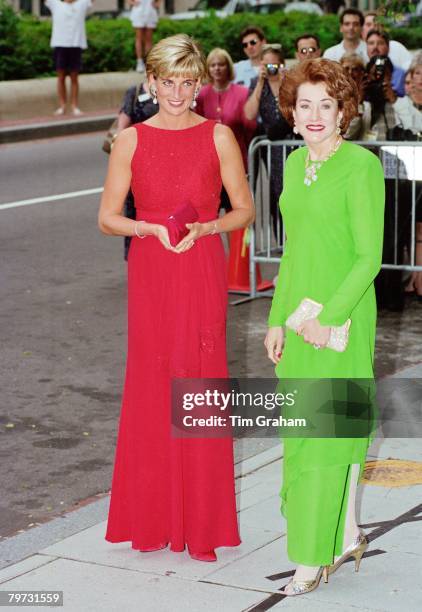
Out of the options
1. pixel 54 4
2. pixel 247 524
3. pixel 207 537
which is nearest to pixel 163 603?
pixel 207 537

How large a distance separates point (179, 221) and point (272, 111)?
583cm

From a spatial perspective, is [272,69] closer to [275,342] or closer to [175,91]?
[175,91]

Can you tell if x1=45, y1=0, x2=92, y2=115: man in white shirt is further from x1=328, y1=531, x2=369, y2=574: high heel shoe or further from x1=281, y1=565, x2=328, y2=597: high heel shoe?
x1=281, y1=565, x2=328, y2=597: high heel shoe

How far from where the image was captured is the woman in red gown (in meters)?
5.39

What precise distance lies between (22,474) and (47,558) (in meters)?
1.55

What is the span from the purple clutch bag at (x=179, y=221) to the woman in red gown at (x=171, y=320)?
0.09 meters

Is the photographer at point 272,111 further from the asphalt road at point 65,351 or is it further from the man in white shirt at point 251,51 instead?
the man in white shirt at point 251,51

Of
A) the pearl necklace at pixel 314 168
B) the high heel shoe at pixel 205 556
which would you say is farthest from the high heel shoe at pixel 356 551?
the pearl necklace at pixel 314 168

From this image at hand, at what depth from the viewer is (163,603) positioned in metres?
4.92

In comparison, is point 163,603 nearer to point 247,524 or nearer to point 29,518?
point 247,524

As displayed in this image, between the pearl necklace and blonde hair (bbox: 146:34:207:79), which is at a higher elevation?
blonde hair (bbox: 146:34:207:79)

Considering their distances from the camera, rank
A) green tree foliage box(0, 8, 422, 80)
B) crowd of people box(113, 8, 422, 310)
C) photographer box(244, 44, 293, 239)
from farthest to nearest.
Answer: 1. green tree foliage box(0, 8, 422, 80)
2. photographer box(244, 44, 293, 239)
3. crowd of people box(113, 8, 422, 310)

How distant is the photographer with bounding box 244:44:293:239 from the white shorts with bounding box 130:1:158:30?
1476 centimetres

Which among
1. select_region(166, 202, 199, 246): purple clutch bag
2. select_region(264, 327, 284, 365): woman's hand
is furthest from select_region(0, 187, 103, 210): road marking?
select_region(264, 327, 284, 365): woman's hand
